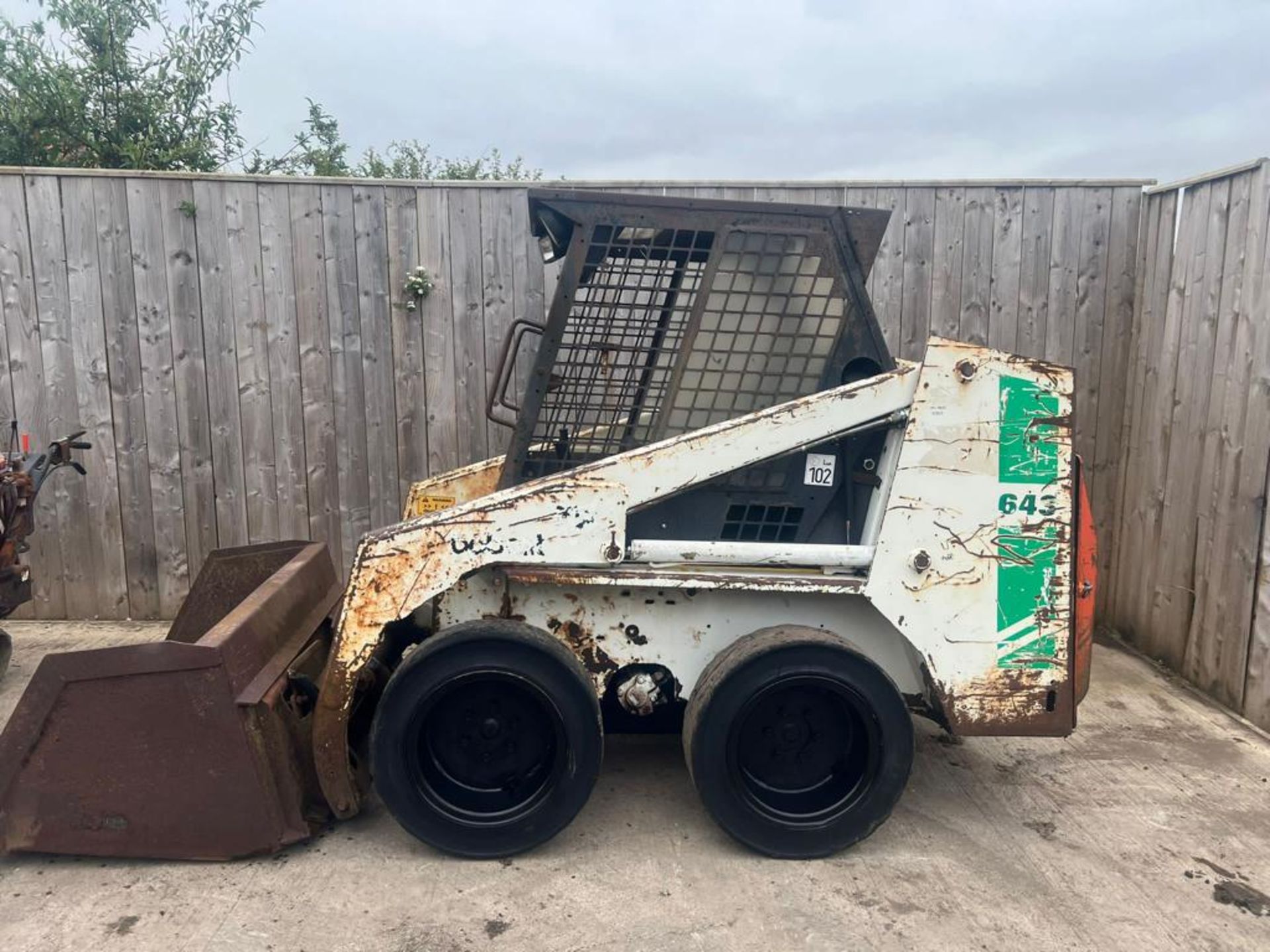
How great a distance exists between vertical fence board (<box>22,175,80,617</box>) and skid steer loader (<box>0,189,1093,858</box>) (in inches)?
112

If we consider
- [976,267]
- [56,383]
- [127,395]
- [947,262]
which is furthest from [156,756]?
[976,267]

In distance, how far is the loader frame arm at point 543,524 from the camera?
108 inches

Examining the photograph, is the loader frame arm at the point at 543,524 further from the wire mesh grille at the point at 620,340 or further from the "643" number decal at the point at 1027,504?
the "643" number decal at the point at 1027,504

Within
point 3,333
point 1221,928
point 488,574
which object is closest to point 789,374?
point 488,574

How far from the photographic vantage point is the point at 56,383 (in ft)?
16.1

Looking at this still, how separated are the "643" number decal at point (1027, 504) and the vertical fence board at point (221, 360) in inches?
162

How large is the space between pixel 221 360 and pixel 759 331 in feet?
A: 11.2

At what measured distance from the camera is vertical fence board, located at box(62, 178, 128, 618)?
4.77 m

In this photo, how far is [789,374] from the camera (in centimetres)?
301

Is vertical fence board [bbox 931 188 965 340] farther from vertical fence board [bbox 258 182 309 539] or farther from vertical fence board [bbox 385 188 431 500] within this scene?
vertical fence board [bbox 258 182 309 539]

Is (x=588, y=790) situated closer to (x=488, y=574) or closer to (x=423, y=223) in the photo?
(x=488, y=574)

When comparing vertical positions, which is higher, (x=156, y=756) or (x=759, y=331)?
(x=759, y=331)

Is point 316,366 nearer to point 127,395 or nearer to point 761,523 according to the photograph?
point 127,395

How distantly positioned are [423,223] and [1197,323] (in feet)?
13.7
